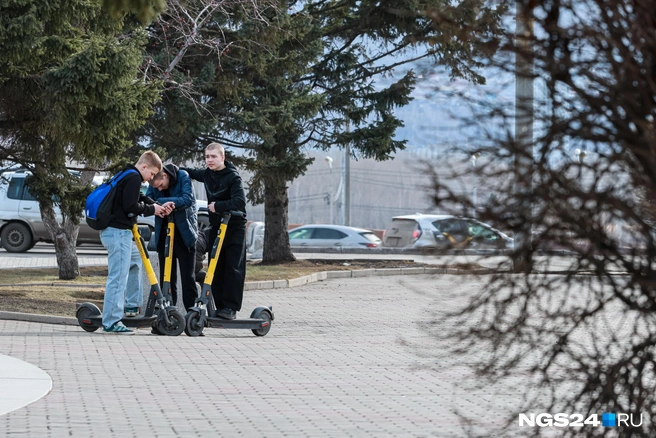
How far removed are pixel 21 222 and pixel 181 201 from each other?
19.6m

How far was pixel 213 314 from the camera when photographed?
11.4 m

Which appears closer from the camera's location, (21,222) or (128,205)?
(128,205)

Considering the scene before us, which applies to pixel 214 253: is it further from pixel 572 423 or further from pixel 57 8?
pixel 572 423

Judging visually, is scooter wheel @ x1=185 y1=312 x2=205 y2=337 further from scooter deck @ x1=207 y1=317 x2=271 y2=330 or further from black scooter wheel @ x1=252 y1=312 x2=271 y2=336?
black scooter wheel @ x1=252 y1=312 x2=271 y2=336

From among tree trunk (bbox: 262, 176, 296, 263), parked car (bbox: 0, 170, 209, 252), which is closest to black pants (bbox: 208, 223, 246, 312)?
tree trunk (bbox: 262, 176, 296, 263)

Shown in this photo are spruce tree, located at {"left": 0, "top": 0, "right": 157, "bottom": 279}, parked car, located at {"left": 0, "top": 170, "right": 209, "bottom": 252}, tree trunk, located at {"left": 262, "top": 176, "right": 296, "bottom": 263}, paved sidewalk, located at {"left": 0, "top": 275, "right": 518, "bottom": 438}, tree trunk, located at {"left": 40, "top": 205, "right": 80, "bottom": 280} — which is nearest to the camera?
paved sidewalk, located at {"left": 0, "top": 275, "right": 518, "bottom": 438}

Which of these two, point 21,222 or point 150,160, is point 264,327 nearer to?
point 150,160

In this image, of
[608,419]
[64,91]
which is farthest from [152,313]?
[608,419]

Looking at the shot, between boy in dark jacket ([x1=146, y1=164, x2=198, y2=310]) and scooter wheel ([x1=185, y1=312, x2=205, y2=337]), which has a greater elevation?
boy in dark jacket ([x1=146, y1=164, x2=198, y2=310])

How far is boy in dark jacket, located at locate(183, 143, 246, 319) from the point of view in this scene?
1159 cm

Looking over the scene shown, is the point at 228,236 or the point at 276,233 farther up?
the point at 228,236

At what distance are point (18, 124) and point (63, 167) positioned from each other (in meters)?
0.85

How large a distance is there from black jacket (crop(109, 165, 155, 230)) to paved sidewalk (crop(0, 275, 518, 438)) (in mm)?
1190

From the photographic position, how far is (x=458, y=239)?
4.38 meters
